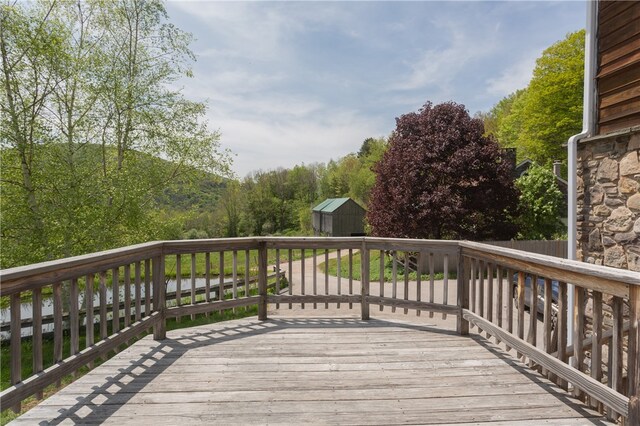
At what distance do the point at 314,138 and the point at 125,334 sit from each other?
53.3ft

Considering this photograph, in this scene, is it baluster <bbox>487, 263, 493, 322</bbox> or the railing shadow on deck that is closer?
the railing shadow on deck

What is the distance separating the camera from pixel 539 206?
1336 cm

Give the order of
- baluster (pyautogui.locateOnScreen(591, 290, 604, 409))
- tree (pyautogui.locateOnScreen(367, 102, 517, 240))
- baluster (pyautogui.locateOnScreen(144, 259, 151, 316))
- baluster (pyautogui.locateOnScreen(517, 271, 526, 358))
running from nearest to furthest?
baluster (pyautogui.locateOnScreen(591, 290, 604, 409))
baluster (pyautogui.locateOnScreen(517, 271, 526, 358))
baluster (pyautogui.locateOnScreen(144, 259, 151, 316))
tree (pyautogui.locateOnScreen(367, 102, 517, 240))

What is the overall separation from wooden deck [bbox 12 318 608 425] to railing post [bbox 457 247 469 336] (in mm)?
119

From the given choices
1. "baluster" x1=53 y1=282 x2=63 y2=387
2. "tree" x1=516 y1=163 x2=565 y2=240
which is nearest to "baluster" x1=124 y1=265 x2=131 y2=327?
"baluster" x1=53 y1=282 x2=63 y2=387

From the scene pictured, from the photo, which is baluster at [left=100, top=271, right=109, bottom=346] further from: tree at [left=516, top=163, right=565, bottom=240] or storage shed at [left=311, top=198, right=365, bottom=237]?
storage shed at [left=311, top=198, right=365, bottom=237]

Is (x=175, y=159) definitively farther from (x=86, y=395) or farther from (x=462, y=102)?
(x=462, y=102)

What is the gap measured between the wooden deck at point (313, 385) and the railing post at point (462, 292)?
119 millimetres

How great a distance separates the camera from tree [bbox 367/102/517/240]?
39.2ft

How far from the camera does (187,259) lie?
66.2 ft

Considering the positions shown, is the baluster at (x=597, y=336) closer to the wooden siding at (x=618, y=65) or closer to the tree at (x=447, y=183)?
the wooden siding at (x=618, y=65)

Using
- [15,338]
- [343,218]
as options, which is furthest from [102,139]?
[343,218]

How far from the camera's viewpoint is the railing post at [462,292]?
3.60 meters

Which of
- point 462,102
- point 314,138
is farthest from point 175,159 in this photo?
point 462,102
